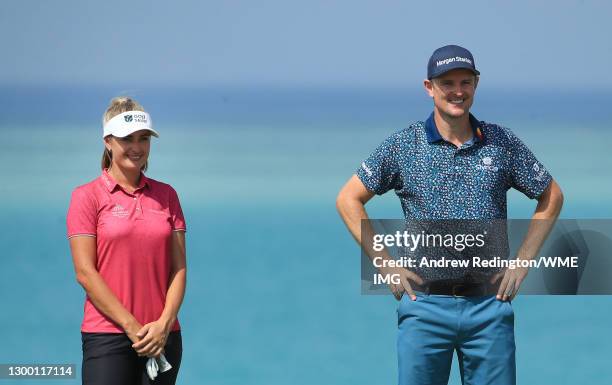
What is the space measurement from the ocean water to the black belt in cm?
183

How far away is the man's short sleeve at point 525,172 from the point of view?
3.09 m

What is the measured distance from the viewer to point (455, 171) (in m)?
3.04

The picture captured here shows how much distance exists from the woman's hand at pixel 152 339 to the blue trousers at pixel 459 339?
0.59 metres

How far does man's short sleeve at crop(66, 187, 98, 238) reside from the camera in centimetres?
297

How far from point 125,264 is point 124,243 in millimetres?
53

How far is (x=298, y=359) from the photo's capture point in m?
5.25

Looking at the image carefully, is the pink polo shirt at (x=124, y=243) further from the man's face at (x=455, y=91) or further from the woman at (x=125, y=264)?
the man's face at (x=455, y=91)

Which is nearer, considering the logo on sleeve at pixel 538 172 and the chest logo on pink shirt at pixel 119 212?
the chest logo on pink shirt at pixel 119 212

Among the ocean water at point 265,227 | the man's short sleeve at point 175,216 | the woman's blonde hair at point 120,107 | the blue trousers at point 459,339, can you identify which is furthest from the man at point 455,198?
the ocean water at point 265,227

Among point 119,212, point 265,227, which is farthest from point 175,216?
point 265,227

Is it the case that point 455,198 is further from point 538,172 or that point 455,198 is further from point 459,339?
point 459,339

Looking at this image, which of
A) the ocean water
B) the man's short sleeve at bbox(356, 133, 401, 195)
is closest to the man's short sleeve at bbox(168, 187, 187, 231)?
the man's short sleeve at bbox(356, 133, 401, 195)

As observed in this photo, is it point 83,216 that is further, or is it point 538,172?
point 538,172

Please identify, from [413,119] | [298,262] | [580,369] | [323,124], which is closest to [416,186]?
[580,369]
